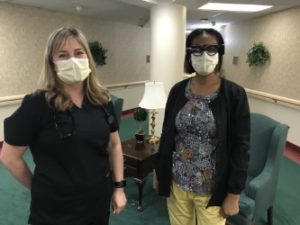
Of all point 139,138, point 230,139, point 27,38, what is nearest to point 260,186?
point 230,139

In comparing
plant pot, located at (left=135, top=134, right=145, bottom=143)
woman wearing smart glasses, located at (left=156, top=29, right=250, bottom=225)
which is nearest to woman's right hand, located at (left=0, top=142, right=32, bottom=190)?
woman wearing smart glasses, located at (left=156, top=29, right=250, bottom=225)

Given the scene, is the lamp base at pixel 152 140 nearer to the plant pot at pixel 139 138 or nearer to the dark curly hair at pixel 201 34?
the plant pot at pixel 139 138

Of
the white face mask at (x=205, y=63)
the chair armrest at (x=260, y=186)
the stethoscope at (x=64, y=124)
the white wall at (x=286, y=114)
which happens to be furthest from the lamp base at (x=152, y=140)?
the white wall at (x=286, y=114)

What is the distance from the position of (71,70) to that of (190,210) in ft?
2.97

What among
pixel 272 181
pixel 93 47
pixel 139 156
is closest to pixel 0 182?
pixel 139 156

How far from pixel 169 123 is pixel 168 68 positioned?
7.57 ft

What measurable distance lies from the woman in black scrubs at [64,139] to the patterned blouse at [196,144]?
36cm

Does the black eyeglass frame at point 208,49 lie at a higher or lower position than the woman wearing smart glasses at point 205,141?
higher

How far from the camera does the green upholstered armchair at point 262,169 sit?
1964mm

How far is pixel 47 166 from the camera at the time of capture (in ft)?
3.58

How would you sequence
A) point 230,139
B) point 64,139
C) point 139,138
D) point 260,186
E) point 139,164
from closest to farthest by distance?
point 64,139 < point 230,139 < point 260,186 < point 139,164 < point 139,138

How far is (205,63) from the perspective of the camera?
1329mm

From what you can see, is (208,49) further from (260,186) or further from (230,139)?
(260,186)

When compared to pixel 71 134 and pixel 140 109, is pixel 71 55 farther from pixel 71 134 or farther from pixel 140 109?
pixel 140 109
